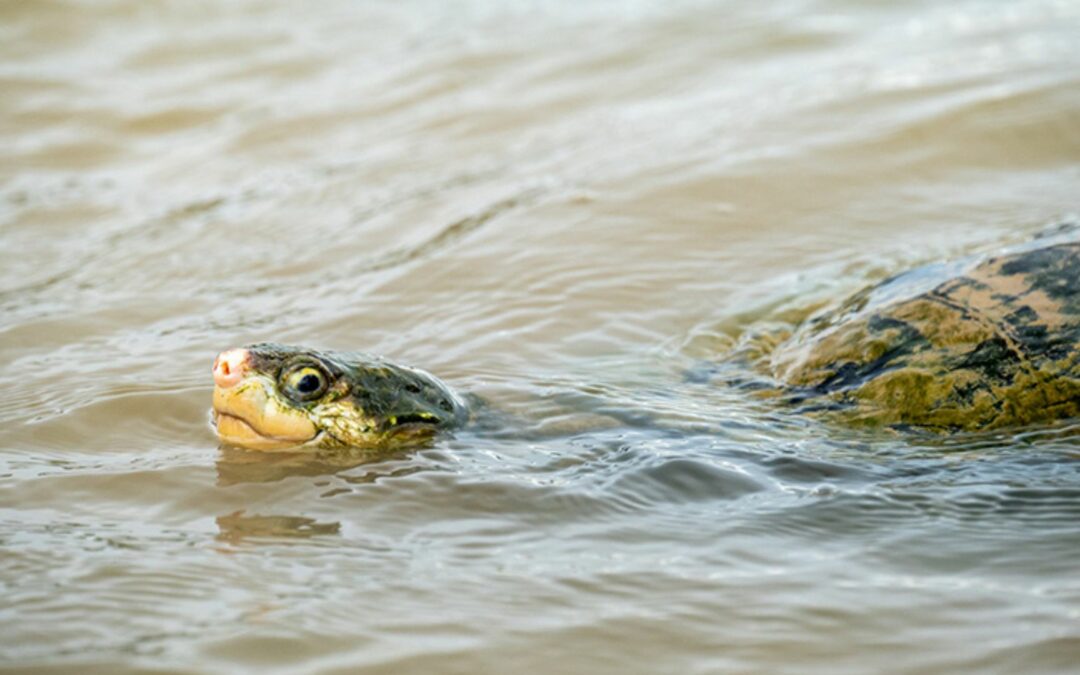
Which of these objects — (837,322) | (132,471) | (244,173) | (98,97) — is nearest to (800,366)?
(837,322)

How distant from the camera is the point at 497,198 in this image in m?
6.33

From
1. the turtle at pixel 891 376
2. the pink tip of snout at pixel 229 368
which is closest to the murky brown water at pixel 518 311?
the turtle at pixel 891 376

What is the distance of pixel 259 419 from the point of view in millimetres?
3697

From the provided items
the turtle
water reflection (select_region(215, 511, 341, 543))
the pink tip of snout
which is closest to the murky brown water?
water reflection (select_region(215, 511, 341, 543))

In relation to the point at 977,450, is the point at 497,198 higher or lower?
higher

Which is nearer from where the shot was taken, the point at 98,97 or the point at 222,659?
the point at 222,659

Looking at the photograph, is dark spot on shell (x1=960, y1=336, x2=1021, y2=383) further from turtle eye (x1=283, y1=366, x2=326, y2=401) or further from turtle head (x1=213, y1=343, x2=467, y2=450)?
turtle eye (x1=283, y1=366, x2=326, y2=401)

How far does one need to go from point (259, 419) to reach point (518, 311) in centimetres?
157

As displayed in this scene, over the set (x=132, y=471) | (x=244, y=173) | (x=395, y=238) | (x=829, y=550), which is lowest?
(x=829, y=550)

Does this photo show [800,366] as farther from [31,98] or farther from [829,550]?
[31,98]

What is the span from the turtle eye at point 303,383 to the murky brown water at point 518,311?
0.18 meters

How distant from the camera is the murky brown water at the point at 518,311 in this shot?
277 centimetres

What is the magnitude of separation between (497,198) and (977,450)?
319 cm

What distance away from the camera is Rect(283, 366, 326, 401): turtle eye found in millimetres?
3709
